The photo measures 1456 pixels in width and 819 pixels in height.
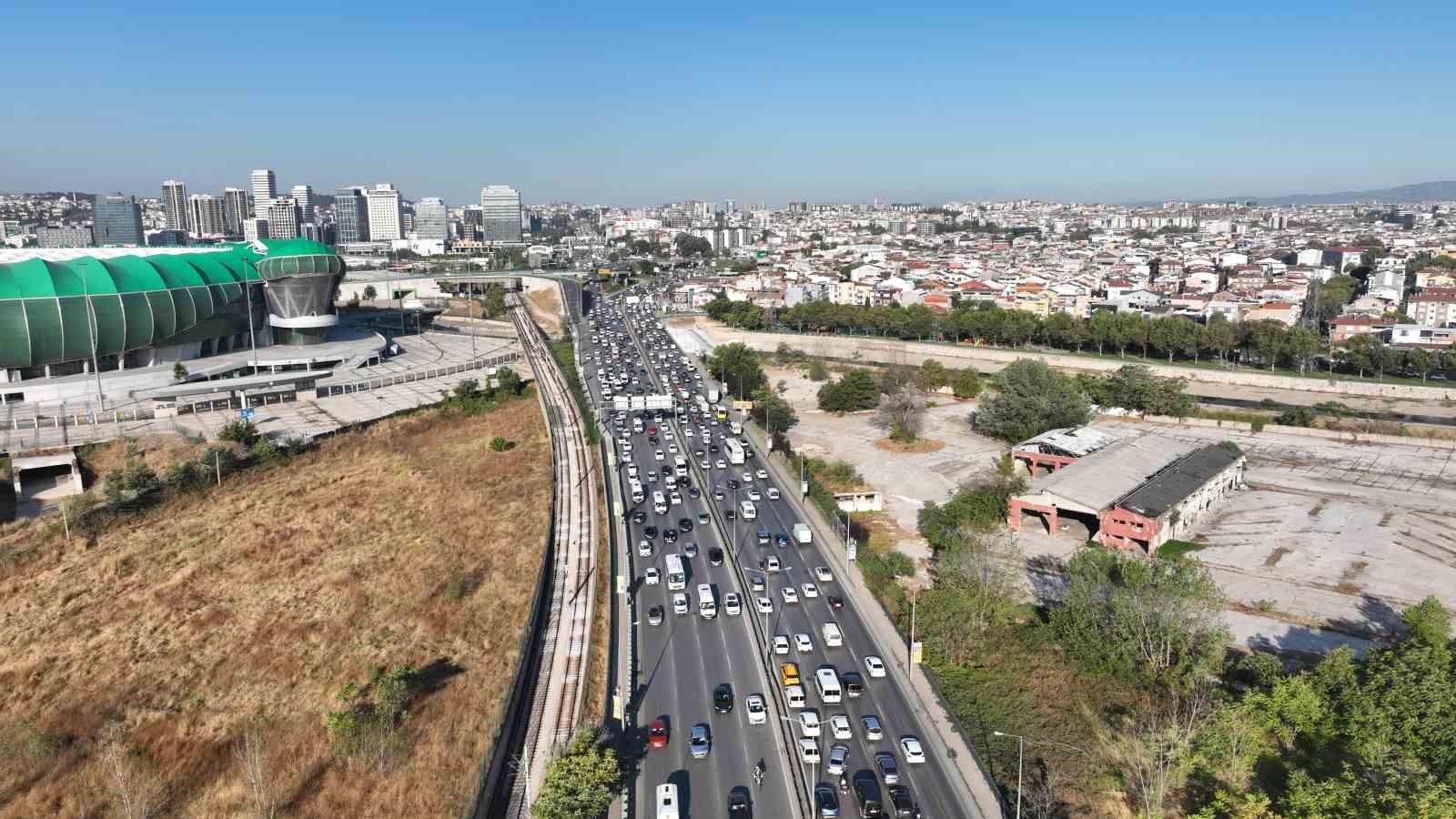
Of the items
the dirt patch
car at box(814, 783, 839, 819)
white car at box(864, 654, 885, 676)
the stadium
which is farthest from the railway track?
the stadium

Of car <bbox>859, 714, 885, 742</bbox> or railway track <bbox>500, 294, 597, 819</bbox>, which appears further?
car <bbox>859, 714, 885, 742</bbox>

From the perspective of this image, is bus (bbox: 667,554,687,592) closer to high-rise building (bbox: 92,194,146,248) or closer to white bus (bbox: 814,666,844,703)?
white bus (bbox: 814,666,844,703)

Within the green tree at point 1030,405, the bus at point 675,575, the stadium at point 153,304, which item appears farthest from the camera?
the stadium at point 153,304

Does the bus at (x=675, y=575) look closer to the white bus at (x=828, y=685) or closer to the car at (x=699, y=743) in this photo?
the white bus at (x=828, y=685)

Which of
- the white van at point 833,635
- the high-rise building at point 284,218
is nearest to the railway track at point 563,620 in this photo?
the white van at point 833,635

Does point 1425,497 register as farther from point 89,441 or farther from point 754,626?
point 89,441

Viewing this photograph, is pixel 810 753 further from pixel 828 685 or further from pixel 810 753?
pixel 828 685
